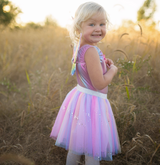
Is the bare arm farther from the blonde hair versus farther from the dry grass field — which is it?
the dry grass field

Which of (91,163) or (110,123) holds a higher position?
(110,123)

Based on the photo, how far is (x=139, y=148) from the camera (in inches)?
58.7

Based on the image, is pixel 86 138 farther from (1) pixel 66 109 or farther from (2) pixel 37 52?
(2) pixel 37 52

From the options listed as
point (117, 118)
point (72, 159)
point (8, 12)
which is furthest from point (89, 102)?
point (8, 12)

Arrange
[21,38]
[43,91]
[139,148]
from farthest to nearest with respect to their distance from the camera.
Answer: [21,38] < [43,91] < [139,148]

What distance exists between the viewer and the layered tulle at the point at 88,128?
1057 mm

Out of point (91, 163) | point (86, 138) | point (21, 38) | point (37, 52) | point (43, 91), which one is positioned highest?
point (21, 38)

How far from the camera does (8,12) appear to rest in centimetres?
1062

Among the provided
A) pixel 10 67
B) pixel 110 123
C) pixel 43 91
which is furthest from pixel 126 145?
pixel 10 67

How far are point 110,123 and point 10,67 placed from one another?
114 inches

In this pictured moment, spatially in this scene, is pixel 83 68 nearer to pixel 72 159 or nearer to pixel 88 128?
pixel 88 128

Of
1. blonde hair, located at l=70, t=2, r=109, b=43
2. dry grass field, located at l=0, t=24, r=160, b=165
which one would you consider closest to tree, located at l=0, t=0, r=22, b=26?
dry grass field, located at l=0, t=24, r=160, b=165

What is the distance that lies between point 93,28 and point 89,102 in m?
0.54

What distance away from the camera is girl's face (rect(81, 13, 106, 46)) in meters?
1.00
